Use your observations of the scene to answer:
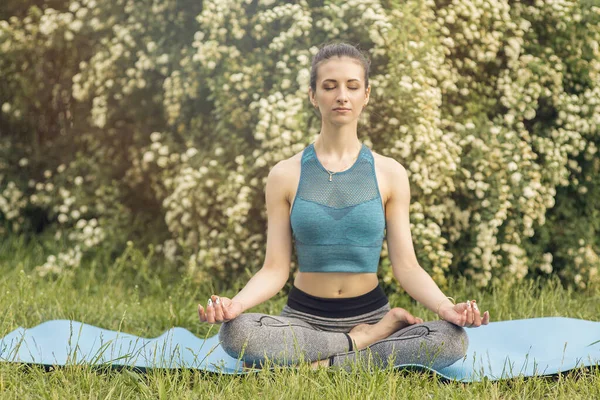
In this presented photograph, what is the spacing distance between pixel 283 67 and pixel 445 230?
142 cm

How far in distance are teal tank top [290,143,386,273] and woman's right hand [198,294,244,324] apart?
0.46 metres

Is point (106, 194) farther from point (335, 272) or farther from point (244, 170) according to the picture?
point (335, 272)

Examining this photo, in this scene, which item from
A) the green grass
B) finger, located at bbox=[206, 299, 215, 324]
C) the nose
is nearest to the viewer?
the green grass

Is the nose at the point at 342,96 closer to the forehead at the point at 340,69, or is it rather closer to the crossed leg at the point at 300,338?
the forehead at the point at 340,69

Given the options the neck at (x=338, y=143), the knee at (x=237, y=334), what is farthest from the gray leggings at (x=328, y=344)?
the neck at (x=338, y=143)

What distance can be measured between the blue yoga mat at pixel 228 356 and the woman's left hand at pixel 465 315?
0.15 m

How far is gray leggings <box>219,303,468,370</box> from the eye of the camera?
10.6ft

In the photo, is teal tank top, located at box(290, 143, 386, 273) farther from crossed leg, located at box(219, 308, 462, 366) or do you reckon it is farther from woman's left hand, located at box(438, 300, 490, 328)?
woman's left hand, located at box(438, 300, 490, 328)

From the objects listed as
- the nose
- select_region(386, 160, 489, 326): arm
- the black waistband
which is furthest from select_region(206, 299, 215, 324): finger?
the nose

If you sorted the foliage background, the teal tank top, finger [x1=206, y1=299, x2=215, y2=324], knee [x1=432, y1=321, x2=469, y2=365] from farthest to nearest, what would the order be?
1. the foliage background
2. the teal tank top
3. knee [x1=432, y1=321, x2=469, y2=365]
4. finger [x1=206, y1=299, x2=215, y2=324]

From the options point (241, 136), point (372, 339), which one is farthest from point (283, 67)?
point (372, 339)

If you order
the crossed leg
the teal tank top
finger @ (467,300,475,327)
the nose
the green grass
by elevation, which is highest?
the nose

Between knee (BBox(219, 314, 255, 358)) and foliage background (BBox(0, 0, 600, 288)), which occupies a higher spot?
foliage background (BBox(0, 0, 600, 288))

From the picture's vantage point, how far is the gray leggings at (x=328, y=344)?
3.24m
